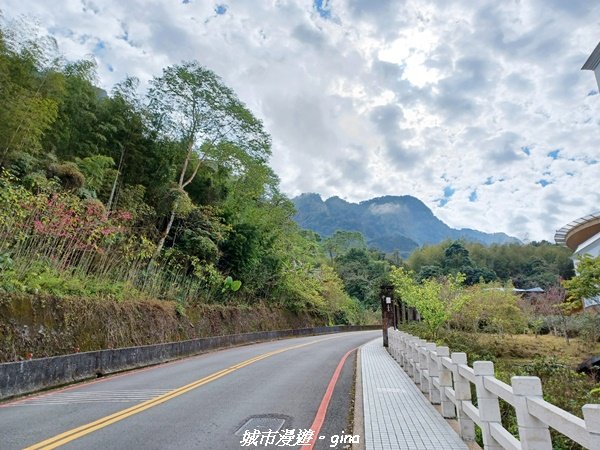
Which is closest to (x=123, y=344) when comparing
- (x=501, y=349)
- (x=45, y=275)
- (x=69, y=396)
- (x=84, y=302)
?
(x=84, y=302)

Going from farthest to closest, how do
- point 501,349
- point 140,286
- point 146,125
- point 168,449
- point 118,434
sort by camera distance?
point 146,125
point 501,349
point 140,286
point 118,434
point 168,449

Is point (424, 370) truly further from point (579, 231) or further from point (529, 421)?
point (579, 231)

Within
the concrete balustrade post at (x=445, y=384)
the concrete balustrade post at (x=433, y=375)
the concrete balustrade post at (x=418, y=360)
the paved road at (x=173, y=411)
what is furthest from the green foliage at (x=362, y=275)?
the concrete balustrade post at (x=445, y=384)

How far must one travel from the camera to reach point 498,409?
366cm

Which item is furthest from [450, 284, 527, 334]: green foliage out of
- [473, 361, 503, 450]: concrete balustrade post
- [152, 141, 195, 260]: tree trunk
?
[473, 361, 503, 450]: concrete balustrade post

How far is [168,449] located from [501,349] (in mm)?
17730

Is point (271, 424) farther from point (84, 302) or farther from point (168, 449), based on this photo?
point (84, 302)

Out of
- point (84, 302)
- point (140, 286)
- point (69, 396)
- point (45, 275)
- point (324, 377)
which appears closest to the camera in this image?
point (69, 396)

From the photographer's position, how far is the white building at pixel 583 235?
83.9ft

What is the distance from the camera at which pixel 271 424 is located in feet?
17.4

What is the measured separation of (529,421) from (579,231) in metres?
33.4

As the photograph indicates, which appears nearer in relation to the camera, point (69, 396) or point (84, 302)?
point (69, 396)

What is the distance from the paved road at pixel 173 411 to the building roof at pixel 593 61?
1913cm

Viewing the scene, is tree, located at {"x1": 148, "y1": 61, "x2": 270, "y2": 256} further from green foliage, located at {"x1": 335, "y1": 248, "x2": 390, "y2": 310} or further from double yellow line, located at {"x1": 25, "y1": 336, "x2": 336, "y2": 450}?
green foliage, located at {"x1": 335, "y1": 248, "x2": 390, "y2": 310}
